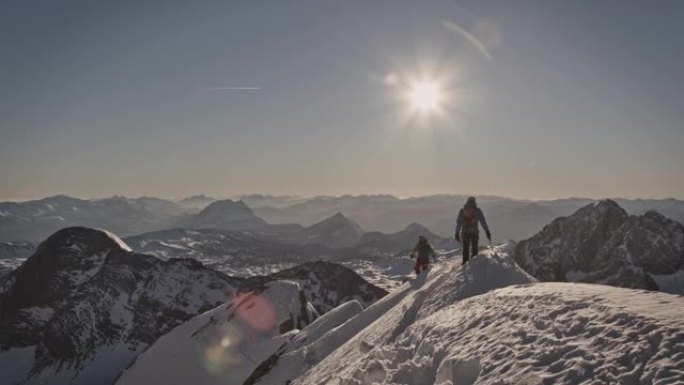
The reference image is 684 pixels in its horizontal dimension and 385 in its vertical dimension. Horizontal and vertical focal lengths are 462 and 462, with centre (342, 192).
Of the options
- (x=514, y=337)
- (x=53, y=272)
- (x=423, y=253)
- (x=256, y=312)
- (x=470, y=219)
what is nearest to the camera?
(x=514, y=337)

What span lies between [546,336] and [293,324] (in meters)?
60.2

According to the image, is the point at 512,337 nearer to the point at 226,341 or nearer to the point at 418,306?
the point at 418,306

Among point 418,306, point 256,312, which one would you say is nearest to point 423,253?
point 418,306

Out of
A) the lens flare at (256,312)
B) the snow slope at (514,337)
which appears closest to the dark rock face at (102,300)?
the lens flare at (256,312)

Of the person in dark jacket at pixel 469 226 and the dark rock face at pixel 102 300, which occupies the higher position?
the person in dark jacket at pixel 469 226

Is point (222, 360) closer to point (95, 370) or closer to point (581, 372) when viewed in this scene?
point (581, 372)

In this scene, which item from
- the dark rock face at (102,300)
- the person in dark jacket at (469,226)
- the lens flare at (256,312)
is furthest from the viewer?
the dark rock face at (102,300)

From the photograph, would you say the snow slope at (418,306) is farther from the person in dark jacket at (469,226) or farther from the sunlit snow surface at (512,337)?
the person in dark jacket at (469,226)

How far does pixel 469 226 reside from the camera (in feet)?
86.4

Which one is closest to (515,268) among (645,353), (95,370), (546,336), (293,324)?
(546,336)

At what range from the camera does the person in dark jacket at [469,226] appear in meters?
25.9

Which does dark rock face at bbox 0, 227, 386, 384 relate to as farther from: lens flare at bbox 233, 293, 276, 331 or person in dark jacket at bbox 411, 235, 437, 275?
person in dark jacket at bbox 411, 235, 437, 275

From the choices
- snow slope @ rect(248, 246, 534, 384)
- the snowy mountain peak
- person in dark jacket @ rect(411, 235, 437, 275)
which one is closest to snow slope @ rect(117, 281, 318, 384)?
snow slope @ rect(248, 246, 534, 384)

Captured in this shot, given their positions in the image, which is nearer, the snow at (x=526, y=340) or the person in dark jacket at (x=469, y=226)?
the snow at (x=526, y=340)
